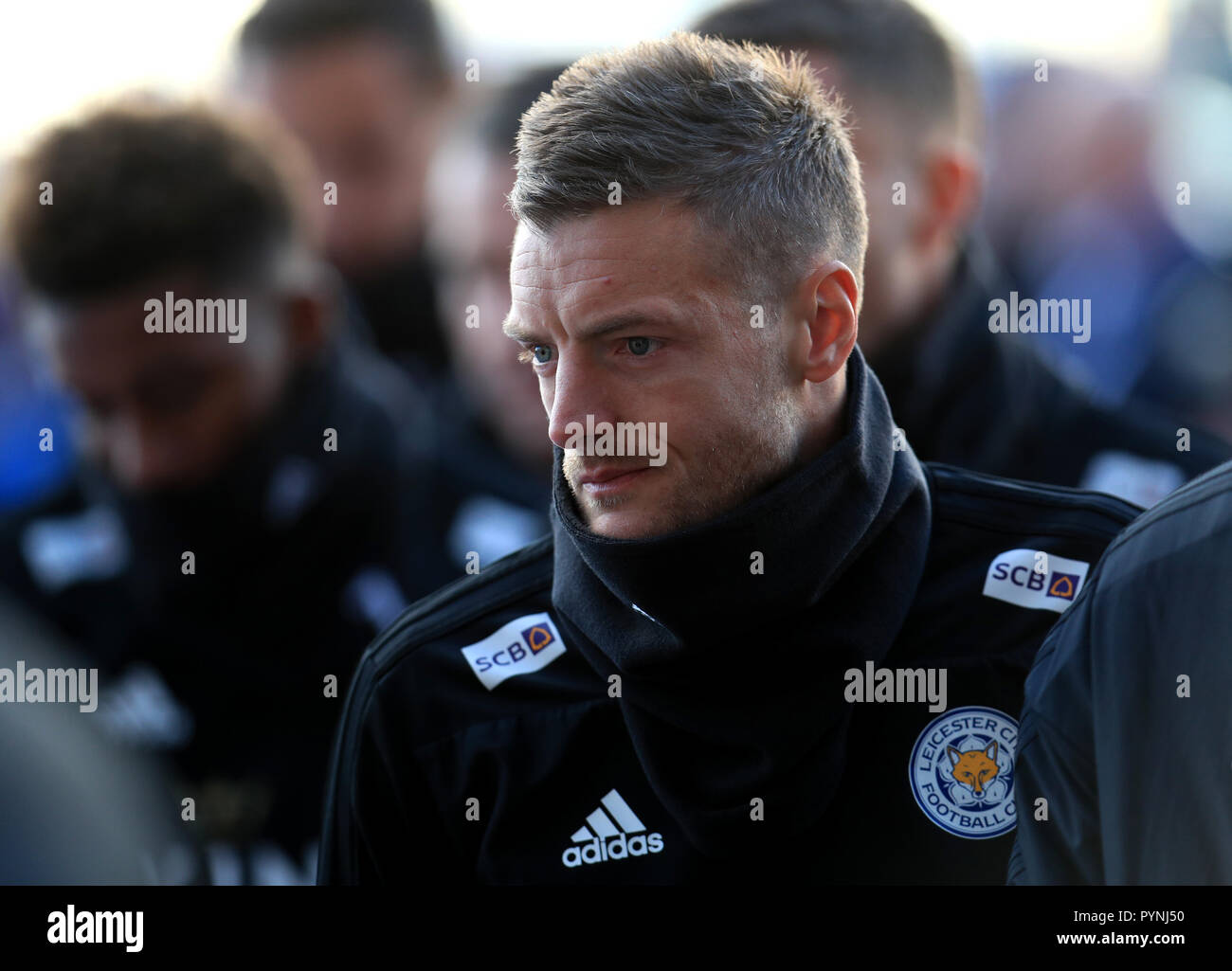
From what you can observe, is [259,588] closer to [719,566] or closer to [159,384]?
[159,384]

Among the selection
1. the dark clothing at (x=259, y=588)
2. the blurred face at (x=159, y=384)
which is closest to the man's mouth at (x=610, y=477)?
the dark clothing at (x=259, y=588)

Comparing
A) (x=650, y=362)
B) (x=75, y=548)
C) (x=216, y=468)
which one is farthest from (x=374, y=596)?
(x=650, y=362)

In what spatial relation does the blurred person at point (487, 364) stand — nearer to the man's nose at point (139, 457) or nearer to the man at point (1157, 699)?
the man's nose at point (139, 457)

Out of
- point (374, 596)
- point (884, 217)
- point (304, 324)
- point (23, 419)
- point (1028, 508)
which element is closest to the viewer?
point (1028, 508)

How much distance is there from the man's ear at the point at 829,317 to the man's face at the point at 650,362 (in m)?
0.04

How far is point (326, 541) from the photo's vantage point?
8.89 ft

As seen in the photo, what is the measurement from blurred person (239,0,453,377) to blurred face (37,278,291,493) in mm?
616

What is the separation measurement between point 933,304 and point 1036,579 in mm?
705

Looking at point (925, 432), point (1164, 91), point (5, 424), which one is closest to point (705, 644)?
point (925, 432)

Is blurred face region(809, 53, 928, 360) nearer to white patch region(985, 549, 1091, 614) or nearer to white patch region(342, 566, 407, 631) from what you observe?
white patch region(985, 549, 1091, 614)

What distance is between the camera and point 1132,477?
1960 millimetres

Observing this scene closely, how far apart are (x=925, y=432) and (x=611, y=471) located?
2.59 feet

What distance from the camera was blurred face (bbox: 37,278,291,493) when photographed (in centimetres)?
252
